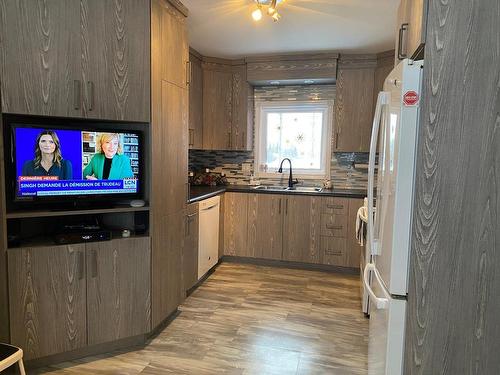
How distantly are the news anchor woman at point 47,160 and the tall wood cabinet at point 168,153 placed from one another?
0.56m

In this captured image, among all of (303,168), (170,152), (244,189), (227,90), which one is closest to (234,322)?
(170,152)

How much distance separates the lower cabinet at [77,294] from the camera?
2.03 meters

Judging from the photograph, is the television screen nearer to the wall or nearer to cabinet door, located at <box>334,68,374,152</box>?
the wall

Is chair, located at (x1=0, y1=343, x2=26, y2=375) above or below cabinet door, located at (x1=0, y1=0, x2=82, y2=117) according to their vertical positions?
below

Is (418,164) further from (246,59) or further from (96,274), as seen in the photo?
(246,59)

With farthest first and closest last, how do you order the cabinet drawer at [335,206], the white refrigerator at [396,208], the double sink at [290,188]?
the double sink at [290,188]
the cabinet drawer at [335,206]
the white refrigerator at [396,208]

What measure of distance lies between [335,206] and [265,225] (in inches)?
33.4

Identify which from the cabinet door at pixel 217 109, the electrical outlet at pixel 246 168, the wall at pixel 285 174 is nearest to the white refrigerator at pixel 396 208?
the wall at pixel 285 174

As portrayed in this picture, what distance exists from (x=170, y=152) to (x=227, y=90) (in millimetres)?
1941

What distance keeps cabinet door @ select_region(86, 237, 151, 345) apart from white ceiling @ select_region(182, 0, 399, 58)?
75.7 inches

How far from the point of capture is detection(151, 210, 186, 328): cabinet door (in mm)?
2479

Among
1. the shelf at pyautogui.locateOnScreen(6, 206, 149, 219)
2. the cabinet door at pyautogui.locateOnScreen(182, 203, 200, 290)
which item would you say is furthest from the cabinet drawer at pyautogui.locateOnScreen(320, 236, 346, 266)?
the shelf at pyautogui.locateOnScreen(6, 206, 149, 219)

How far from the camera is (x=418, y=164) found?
1.30 meters

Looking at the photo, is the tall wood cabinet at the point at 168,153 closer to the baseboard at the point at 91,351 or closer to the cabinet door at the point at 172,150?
the cabinet door at the point at 172,150
